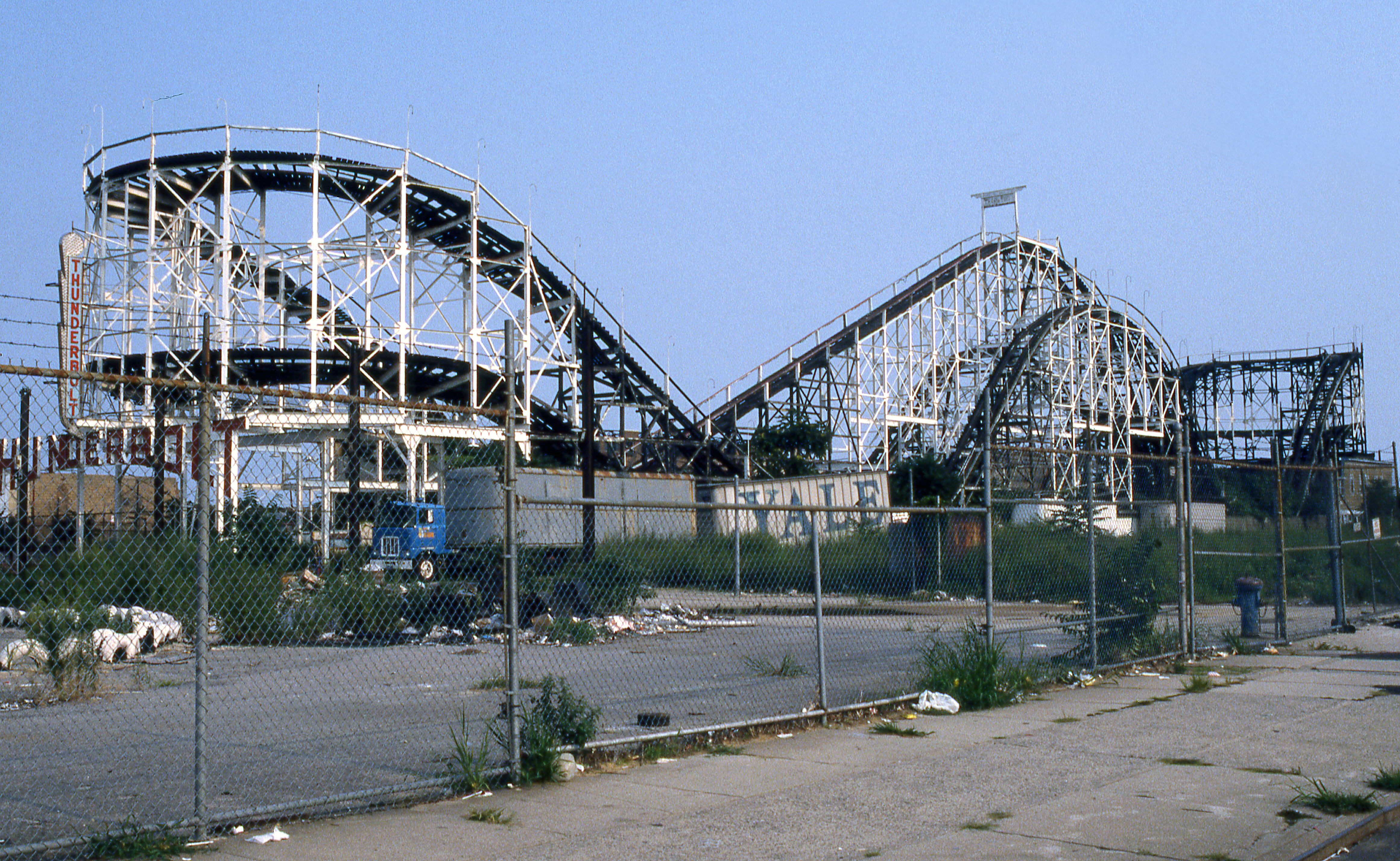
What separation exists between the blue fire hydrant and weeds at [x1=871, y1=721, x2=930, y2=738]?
303 inches

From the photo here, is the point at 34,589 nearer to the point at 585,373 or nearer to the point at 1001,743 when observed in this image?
the point at 1001,743

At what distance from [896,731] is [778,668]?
Answer: 13.0 feet

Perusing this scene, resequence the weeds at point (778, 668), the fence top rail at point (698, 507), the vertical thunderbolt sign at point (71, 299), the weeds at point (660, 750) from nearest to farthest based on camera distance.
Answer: the fence top rail at point (698, 507)
the weeds at point (660, 750)
the weeds at point (778, 668)
the vertical thunderbolt sign at point (71, 299)

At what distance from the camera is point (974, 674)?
10367 millimetres

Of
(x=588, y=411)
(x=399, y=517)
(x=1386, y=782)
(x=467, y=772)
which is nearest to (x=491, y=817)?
(x=467, y=772)

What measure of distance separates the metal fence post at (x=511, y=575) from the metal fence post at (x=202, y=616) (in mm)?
1696

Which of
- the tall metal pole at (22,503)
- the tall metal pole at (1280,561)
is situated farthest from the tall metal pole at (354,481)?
the tall metal pole at (1280,561)

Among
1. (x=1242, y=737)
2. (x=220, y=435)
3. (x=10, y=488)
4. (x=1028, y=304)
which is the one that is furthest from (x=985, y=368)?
(x=10, y=488)

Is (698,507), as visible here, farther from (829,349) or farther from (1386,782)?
(829,349)

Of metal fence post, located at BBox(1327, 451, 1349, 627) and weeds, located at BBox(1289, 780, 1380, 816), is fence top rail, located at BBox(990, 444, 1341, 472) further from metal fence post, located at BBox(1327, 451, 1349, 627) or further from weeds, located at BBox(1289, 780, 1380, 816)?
weeds, located at BBox(1289, 780, 1380, 816)

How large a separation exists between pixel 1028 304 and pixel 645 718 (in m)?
43.7

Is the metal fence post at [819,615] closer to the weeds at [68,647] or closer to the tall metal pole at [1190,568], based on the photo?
the weeds at [68,647]

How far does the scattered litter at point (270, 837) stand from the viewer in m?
5.76

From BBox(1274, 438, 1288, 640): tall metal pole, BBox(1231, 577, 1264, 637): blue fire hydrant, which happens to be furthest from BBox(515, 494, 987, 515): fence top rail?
BBox(1231, 577, 1264, 637): blue fire hydrant
